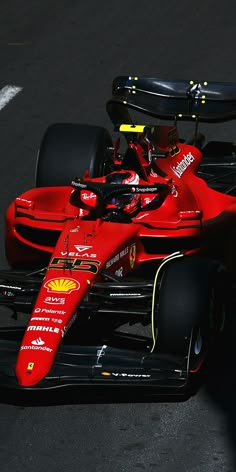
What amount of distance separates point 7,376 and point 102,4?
827 cm

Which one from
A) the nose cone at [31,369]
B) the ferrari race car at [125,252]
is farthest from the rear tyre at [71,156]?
the nose cone at [31,369]

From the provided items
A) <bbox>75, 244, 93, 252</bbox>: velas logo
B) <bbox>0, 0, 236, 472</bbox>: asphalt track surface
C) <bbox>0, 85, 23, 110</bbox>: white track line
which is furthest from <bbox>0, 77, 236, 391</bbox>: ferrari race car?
<bbox>0, 85, 23, 110</bbox>: white track line

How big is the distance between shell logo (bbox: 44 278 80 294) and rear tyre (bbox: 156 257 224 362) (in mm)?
483

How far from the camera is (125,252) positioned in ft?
24.5

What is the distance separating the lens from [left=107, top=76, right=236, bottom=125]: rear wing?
9259mm

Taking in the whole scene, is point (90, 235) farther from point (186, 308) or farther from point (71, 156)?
point (71, 156)

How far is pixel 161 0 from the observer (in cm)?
1396

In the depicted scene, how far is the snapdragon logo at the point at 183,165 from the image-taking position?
8453 mm

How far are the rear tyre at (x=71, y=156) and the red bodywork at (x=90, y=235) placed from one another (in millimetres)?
483

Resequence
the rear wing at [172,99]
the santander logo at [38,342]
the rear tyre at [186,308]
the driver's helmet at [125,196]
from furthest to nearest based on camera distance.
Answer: the rear wing at [172,99] → the driver's helmet at [125,196] → the rear tyre at [186,308] → the santander logo at [38,342]

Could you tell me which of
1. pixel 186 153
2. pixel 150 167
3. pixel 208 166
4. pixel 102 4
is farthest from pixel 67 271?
pixel 102 4

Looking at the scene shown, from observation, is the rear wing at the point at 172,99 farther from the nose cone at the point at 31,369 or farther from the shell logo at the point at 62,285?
the nose cone at the point at 31,369

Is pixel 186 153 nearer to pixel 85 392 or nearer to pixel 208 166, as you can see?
pixel 208 166

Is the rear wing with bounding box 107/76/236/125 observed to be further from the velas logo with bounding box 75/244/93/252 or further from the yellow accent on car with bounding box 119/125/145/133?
the velas logo with bounding box 75/244/93/252
